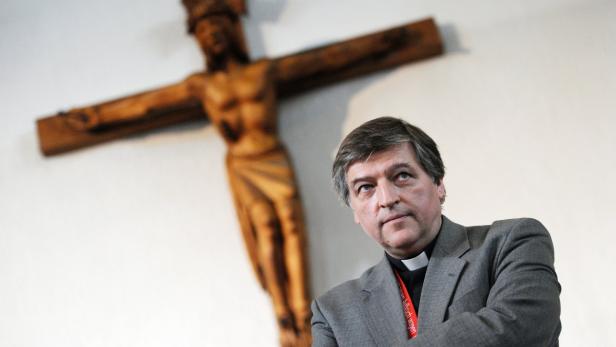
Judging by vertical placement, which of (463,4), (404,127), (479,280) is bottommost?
(479,280)

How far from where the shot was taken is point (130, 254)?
377cm

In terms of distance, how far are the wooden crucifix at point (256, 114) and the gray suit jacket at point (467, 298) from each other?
5.76ft

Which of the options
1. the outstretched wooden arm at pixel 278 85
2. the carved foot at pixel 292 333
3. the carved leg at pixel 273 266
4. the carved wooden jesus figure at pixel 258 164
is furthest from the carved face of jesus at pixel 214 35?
the carved foot at pixel 292 333

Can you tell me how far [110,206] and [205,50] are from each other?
96 centimetres

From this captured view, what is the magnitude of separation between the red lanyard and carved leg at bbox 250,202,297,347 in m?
1.82

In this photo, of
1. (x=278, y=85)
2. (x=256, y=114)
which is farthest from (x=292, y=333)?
(x=278, y=85)

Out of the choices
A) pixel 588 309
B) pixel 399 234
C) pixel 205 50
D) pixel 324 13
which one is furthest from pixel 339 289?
pixel 324 13

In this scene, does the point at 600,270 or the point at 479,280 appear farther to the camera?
the point at 600,270

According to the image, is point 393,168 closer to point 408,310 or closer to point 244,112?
point 408,310

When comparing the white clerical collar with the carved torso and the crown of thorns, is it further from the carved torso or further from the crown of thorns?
the crown of thorns

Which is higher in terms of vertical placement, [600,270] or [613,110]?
[613,110]

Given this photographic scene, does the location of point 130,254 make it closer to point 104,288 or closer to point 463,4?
point 104,288

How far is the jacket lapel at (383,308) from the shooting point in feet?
4.99

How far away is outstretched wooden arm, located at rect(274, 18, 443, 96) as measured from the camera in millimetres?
3762
